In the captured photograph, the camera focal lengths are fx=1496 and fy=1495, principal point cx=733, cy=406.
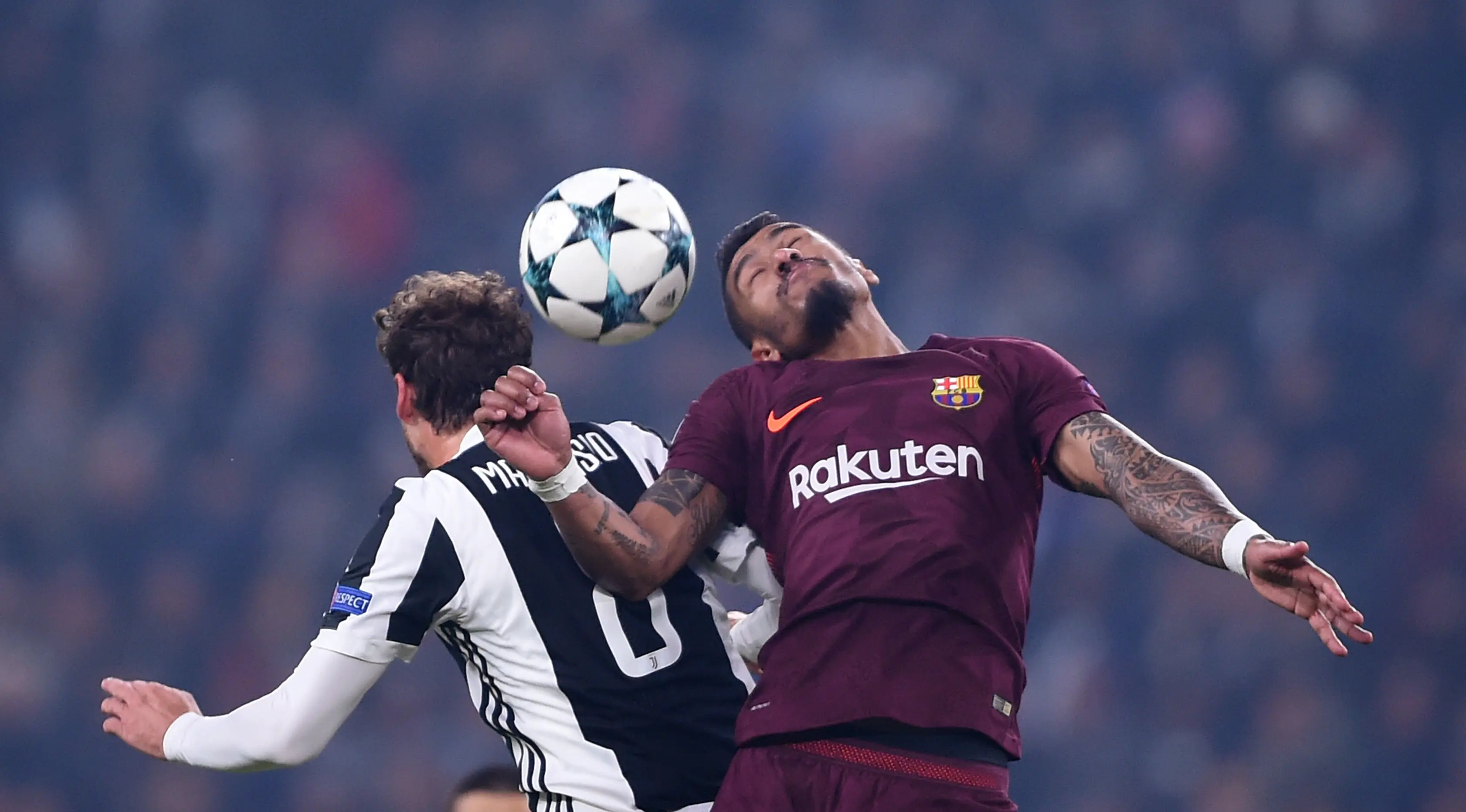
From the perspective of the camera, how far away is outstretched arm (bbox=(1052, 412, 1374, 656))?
2.57m

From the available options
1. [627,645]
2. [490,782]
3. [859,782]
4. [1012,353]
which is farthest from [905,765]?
[490,782]

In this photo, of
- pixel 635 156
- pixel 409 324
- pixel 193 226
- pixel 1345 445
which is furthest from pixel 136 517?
pixel 1345 445

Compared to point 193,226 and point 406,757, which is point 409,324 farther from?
point 193,226

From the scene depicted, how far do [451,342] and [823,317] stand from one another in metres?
0.89

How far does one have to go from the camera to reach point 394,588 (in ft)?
10.1

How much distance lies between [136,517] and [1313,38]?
6.82 m

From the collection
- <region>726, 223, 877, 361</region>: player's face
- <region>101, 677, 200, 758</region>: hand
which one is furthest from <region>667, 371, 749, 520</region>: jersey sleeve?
<region>101, 677, 200, 758</region>: hand

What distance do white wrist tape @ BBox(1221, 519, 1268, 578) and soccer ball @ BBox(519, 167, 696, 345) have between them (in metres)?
1.47

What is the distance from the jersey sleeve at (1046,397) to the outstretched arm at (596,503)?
71cm

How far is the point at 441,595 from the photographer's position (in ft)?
A: 10.2

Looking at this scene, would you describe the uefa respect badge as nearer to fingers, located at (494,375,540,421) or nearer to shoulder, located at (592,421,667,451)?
fingers, located at (494,375,540,421)

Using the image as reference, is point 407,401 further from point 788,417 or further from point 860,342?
point 860,342

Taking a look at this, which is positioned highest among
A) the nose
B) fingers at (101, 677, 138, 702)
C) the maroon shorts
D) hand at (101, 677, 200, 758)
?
the nose

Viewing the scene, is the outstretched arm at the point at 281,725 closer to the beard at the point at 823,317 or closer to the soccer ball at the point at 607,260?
the soccer ball at the point at 607,260
